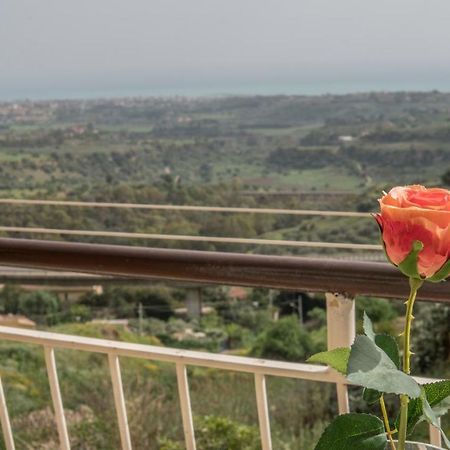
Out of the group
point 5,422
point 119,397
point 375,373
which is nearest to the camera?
point 375,373

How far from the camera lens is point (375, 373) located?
1.94 feet

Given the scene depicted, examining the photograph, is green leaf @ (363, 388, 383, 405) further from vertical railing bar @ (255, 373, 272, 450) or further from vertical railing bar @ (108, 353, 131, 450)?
vertical railing bar @ (108, 353, 131, 450)

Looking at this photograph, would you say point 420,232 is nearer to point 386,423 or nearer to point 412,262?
point 412,262

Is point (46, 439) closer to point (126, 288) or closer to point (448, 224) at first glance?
point (448, 224)

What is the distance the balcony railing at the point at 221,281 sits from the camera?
119 cm

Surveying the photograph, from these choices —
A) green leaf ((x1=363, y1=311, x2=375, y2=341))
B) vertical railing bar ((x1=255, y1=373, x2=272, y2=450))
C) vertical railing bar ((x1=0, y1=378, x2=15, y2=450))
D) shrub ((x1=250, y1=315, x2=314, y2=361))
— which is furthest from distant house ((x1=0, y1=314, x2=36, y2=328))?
green leaf ((x1=363, y1=311, x2=375, y2=341))

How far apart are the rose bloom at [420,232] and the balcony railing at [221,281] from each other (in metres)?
0.54

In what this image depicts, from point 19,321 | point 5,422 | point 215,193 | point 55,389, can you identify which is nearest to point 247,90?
point 215,193

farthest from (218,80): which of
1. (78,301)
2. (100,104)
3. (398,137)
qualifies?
(78,301)

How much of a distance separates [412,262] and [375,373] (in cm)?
8

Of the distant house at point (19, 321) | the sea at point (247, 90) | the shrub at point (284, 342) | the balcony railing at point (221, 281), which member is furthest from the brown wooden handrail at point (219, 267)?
the sea at point (247, 90)

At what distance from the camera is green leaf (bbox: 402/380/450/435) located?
649 millimetres

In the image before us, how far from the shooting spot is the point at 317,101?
45.5 feet

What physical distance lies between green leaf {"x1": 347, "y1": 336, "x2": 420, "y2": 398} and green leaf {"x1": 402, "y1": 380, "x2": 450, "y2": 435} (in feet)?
0.19
